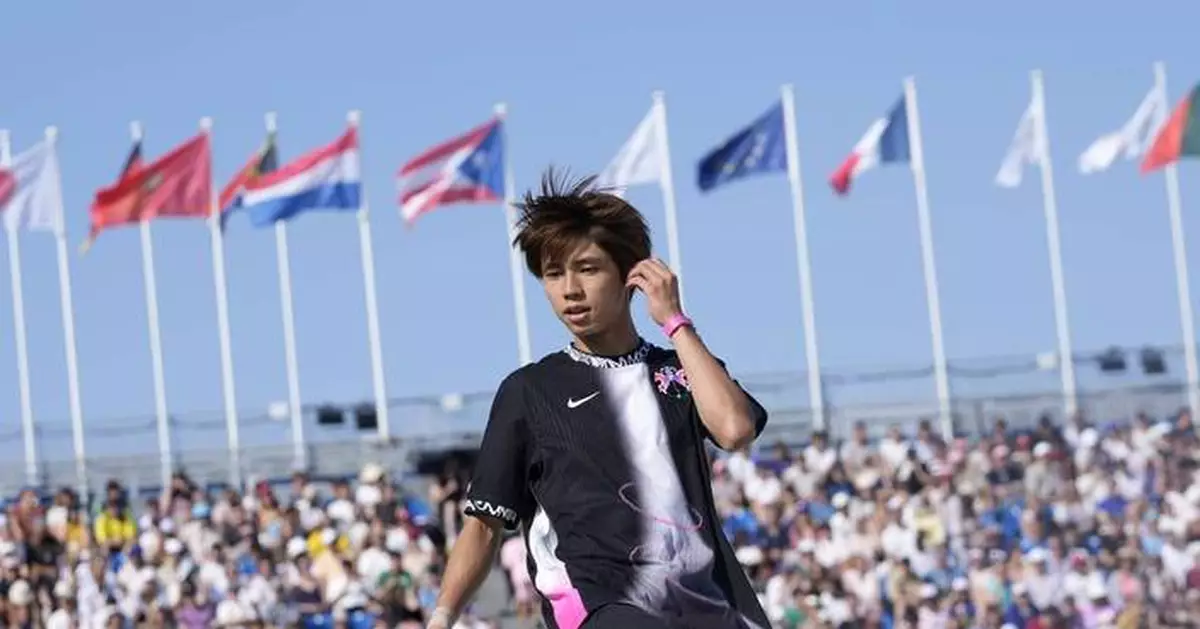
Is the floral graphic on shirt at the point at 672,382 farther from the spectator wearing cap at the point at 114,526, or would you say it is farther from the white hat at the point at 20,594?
the spectator wearing cap at the point at 114,526

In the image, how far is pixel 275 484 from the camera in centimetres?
2647

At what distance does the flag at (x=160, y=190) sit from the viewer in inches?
1278

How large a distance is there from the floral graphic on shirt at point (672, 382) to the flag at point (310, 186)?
1019 inches

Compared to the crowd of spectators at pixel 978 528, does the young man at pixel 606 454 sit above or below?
above

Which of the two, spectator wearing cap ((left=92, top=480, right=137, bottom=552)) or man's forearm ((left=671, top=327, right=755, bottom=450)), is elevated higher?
man's forearm ((left=671, top=327, right=755, bottom=450))

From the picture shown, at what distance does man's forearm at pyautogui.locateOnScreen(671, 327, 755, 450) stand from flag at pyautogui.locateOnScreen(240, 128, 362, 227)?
26.1 meters

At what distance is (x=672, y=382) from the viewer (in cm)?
617

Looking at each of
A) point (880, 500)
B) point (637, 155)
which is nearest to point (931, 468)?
point (880, 500)

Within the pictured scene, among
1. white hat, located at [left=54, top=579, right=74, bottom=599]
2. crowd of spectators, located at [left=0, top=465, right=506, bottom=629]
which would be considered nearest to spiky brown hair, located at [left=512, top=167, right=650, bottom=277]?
crowd of spectators, located at [left=0, top=465, right=506, bottom=629]

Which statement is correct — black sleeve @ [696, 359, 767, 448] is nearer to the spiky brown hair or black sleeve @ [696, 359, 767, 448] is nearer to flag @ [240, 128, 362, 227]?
the spiky brown hair

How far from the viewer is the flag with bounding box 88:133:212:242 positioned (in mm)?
32469

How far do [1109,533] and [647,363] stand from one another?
16986 mm

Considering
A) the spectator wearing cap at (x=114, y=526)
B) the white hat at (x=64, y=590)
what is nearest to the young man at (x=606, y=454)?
the white hat at (x=64, y=590)

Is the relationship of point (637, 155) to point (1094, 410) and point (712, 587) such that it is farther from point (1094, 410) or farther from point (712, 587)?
point (712, 587)
